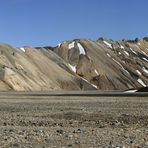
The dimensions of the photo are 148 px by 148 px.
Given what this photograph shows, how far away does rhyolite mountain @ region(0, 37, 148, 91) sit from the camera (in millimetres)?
127688

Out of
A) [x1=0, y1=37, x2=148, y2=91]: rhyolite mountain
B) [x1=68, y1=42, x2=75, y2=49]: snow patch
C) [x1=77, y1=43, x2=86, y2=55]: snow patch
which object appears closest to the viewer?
[x1=0, y1=37, x2=148, y2=91]: rhyolite mountain

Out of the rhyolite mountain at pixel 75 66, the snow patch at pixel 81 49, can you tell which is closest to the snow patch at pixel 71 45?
the rhyolite mountain at pixel 75 66

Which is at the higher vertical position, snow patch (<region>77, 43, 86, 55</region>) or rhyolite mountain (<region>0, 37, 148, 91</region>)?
snow patch (<region>77, 43, 86, 55</region>)

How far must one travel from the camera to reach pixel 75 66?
165 m

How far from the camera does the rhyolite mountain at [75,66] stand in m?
128

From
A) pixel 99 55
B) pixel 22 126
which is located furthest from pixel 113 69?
pixel 22 126

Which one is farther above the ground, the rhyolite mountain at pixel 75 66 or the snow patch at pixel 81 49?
the snow patch at pixel 81 49

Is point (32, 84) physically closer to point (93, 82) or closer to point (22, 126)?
point (93, 82)

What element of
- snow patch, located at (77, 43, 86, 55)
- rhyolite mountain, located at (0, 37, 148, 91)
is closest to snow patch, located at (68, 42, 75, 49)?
rhyolite mountain, located at (0, 37, 148, 91)

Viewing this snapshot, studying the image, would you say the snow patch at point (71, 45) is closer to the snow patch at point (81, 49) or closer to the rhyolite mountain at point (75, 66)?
the rhyolite mountain at point (75, 66)

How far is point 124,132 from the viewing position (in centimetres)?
1470

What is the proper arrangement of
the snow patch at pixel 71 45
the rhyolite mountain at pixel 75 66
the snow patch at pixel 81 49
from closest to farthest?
1. the rhyolite mountain at pixel 75 66
2. the snow patch at pixel 81 49
3. the snow patch at pixel 71 45

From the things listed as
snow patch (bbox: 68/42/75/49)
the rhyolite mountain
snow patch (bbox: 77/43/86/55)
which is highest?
snow patch (bbox: 68/42/75/49)

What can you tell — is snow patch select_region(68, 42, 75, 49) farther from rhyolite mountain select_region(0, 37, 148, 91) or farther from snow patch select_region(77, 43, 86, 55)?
snow patch select_region(77, 43, 86, 55)
